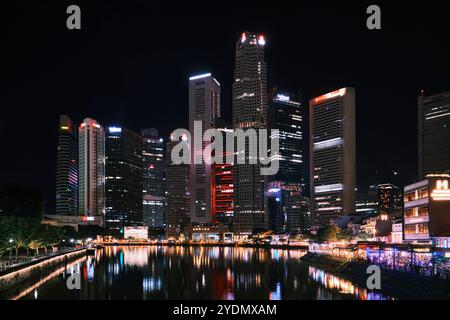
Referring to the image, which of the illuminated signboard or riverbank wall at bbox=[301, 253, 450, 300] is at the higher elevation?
the illuminated signboard

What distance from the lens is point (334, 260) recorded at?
74188 millimetres

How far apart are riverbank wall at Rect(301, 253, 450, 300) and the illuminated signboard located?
20.6 metres

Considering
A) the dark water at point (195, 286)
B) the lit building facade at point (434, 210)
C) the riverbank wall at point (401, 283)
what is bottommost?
the dark water at point (195, 286)

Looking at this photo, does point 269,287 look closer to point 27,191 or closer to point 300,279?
point 300,279

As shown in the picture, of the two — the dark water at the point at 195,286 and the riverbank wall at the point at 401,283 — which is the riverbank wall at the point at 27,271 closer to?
the dark water at the point at 195,286

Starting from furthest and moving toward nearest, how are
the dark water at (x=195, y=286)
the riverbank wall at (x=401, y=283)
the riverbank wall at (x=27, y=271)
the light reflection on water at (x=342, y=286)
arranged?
the riverbank wall at (x=27, y=271)
the dark water at (x=195, y=286)
the light reflection on water at (x=342, y=286)
the riverbank wall at (x=401, y=283)

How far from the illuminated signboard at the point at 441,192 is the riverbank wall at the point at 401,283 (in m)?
20.6

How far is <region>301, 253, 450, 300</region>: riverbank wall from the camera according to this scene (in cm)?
3847

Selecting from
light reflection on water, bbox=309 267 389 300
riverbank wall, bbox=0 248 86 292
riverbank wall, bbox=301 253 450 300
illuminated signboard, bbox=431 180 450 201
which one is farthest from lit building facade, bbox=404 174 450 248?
riverbank wall, bbox=0 248 86 292

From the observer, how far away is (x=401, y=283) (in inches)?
1756

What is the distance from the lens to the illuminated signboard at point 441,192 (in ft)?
252

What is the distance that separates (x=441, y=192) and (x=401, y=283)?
121ft

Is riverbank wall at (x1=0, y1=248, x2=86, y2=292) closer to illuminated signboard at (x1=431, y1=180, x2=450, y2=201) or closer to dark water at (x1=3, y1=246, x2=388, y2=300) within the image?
dark water at (x1=3, y1=246, x2=388, y2=300)

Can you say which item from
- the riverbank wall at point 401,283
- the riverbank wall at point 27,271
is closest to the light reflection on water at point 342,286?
the riverbank wall at point 401,283
